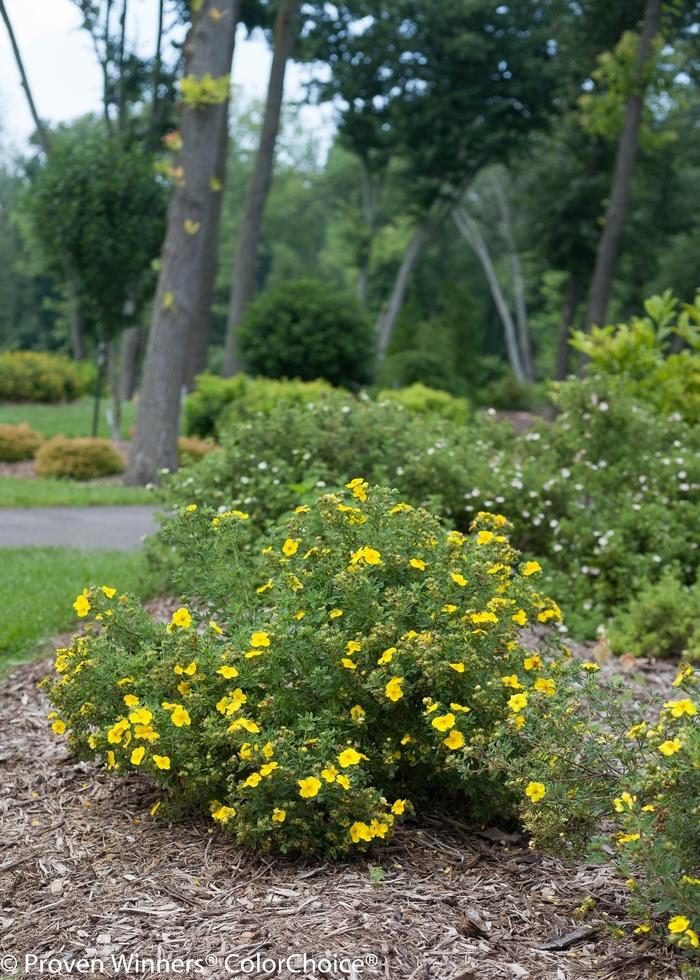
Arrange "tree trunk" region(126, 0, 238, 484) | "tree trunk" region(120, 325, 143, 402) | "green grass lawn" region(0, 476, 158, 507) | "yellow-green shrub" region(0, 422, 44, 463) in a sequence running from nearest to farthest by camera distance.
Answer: "green grass lawn" region(0, 476, 158, 507)
"tree trunk" region(126, 0, 238, 484)
"yellow-green shrub" region(0, 422, 44, 463)
"tree trunk" region(120, 325, 143, 402)

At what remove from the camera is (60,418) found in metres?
19.0

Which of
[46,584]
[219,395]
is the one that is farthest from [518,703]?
[219,395]

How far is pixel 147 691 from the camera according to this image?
318 cm

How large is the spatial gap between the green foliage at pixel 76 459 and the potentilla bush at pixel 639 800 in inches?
412

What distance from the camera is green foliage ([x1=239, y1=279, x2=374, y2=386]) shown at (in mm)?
16109

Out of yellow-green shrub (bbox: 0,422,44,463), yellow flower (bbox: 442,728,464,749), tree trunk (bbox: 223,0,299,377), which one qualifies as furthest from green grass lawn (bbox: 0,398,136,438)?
yellow flower (bbox: 442,728,464,749)

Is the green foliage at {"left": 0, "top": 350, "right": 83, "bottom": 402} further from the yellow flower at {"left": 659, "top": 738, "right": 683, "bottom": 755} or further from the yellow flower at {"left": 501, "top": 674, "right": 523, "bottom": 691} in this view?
the yellow flower at {"left": 659, "top": 738, "right": 683, "bottom": 755}

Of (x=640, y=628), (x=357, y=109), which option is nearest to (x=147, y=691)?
(x=640, y=628)

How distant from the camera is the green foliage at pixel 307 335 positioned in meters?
16.1

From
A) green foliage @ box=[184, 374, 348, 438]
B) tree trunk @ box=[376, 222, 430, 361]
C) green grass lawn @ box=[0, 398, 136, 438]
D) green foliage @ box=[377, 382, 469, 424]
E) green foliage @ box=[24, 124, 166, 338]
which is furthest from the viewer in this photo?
tree trunk @ box=[376, 222, 430, 361]

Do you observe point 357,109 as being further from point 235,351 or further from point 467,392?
point 235,351

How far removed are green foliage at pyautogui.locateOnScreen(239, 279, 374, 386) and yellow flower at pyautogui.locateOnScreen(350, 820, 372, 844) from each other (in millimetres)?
13612

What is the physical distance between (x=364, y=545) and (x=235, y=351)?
1484cm

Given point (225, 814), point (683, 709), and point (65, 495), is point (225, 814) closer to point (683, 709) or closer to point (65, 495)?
point (683, 709)
